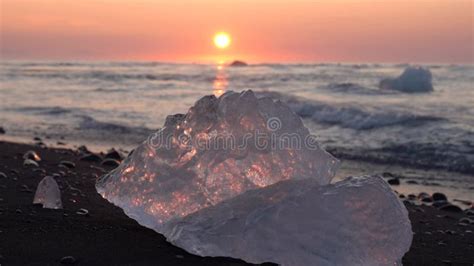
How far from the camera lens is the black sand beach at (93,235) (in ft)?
10.7

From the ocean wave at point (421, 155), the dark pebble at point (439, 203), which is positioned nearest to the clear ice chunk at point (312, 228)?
the dark pebble at point (439, 203)

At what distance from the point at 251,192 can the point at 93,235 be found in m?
1.00

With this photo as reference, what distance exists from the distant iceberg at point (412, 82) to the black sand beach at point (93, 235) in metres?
18.4

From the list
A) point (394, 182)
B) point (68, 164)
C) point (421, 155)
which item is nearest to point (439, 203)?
point (394, 182)

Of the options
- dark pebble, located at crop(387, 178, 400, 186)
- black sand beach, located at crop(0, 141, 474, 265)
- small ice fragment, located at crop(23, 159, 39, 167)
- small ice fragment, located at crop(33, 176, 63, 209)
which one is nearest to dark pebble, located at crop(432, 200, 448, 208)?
black sand beach, located at crop(0, 141, 474, 265)

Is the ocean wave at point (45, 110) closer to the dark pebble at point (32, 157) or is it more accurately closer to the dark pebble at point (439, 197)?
the dark pebble at point (32, 157)

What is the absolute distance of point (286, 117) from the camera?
366 centimetres

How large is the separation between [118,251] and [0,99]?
60.3 feet

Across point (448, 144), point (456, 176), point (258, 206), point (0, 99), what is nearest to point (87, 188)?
point (258, 206)

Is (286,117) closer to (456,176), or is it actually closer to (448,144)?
(456,176)

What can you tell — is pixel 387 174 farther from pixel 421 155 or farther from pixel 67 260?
pixel 67 260

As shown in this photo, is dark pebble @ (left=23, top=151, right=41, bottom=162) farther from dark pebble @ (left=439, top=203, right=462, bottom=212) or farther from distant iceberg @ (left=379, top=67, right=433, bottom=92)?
distant iceberg @ (left=379, top=67, right=433, bottom=92)

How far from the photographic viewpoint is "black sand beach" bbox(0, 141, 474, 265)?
10.7ft

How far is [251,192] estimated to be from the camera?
3.42 meters
